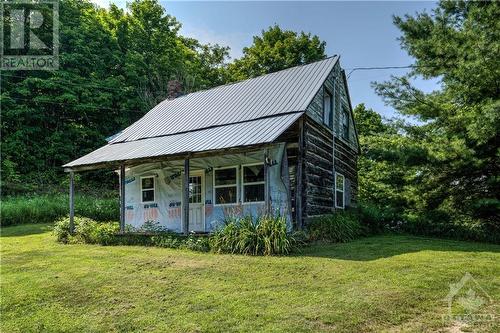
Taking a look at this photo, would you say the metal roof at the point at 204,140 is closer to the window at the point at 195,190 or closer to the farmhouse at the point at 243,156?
the farmhouse at the point at 243,156

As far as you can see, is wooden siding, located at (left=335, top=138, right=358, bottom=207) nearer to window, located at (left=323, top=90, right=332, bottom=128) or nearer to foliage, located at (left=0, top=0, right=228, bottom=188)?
window, located at (left=323, top=90, right=332, bottom=128)

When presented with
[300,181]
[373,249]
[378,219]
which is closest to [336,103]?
[378,219]

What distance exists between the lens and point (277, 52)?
1355 inches

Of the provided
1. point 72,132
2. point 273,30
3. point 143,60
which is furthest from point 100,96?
point 273,30

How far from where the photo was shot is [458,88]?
44.6 ft

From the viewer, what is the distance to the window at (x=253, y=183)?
1327 cm

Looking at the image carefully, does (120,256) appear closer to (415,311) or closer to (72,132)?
(415,311)

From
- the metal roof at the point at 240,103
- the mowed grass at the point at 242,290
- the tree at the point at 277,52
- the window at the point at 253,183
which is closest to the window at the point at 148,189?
the metal roof at the point at 240,103

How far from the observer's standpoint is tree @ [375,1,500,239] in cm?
1265

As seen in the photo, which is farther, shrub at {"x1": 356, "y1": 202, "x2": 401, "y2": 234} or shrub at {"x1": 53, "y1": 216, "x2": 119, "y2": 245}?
shrub at {"x1": 356, "y1": 202, "x2": 401, "y2": 234}

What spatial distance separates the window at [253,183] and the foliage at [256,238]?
2.91m

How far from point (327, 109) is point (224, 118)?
14.2 feet

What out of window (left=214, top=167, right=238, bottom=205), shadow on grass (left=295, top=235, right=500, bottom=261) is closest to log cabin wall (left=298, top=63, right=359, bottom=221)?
shadow on grass (left=295, top=235, right=500, bottom=261)

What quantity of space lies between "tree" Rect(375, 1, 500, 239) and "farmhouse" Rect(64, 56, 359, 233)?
9.93 ft
